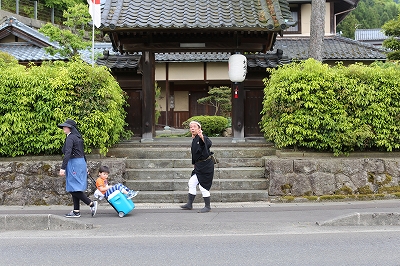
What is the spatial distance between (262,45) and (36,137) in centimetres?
661

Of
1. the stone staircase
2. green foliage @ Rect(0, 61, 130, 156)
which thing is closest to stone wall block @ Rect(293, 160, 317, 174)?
the stone staircase

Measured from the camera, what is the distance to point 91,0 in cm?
1240

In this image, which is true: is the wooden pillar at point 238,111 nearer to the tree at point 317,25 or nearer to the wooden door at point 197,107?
the tree at point 317,25

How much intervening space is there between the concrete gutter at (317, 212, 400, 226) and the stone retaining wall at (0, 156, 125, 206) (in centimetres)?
503

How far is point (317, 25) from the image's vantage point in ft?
45.6

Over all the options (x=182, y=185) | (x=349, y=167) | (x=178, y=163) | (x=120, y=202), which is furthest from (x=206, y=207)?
(x=349, y=167)

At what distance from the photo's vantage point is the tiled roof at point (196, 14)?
1151 cm

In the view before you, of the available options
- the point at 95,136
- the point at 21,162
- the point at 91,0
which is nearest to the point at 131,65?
the point at 91,0

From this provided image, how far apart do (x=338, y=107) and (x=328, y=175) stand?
1.62 metres

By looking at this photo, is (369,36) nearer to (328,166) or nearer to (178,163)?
(328,166)

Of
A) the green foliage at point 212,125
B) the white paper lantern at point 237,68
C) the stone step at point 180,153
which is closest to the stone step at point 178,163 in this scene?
the stone step at point 180,153

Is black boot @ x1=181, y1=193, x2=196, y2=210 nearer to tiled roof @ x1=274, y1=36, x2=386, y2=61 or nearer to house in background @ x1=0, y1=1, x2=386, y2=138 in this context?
house in background @ x1=0, y1=1, x2=386, y2=138

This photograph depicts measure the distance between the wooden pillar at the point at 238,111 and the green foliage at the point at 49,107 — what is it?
3.58 m

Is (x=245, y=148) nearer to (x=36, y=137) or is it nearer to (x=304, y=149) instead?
(x=304, y=149)
